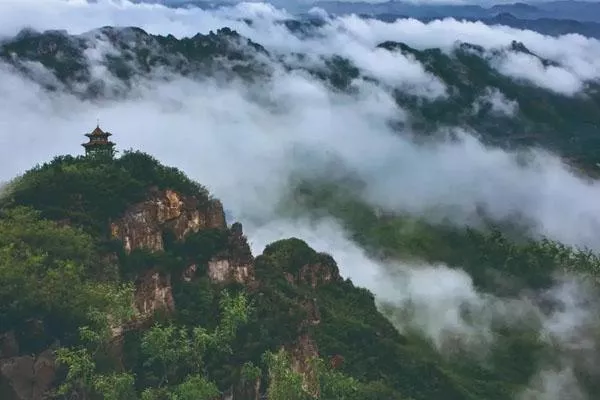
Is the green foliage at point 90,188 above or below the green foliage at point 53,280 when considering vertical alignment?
above

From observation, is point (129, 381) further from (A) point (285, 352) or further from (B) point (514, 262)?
(B) point (514, 262)

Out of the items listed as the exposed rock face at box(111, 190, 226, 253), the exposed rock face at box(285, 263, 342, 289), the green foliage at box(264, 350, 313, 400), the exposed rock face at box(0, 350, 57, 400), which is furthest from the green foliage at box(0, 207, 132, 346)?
the exposed rock face at box(285, 263, 342, 289)

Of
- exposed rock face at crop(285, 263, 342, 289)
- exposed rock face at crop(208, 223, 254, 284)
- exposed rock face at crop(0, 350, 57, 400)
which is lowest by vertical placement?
exposed rock face at crop(0, 350, 57, 400)

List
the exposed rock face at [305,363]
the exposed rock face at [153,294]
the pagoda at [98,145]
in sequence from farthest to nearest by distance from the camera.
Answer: the pagoda at [98,145] < the exposed rock face at [305,363] < the exposed rock face at [153,294]

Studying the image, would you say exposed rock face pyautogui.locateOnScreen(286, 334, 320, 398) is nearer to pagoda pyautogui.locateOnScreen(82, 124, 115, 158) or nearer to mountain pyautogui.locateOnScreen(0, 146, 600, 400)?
mountain pyautogui.locateOnScreen(0, 146, 600, 400)

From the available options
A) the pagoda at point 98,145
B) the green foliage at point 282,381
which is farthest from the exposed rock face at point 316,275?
the green foliage at point 282,381

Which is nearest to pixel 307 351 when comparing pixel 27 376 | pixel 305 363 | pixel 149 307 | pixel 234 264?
pixel 305 363

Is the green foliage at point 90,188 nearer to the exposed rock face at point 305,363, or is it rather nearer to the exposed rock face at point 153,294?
the exposed rock face at point 153,294
